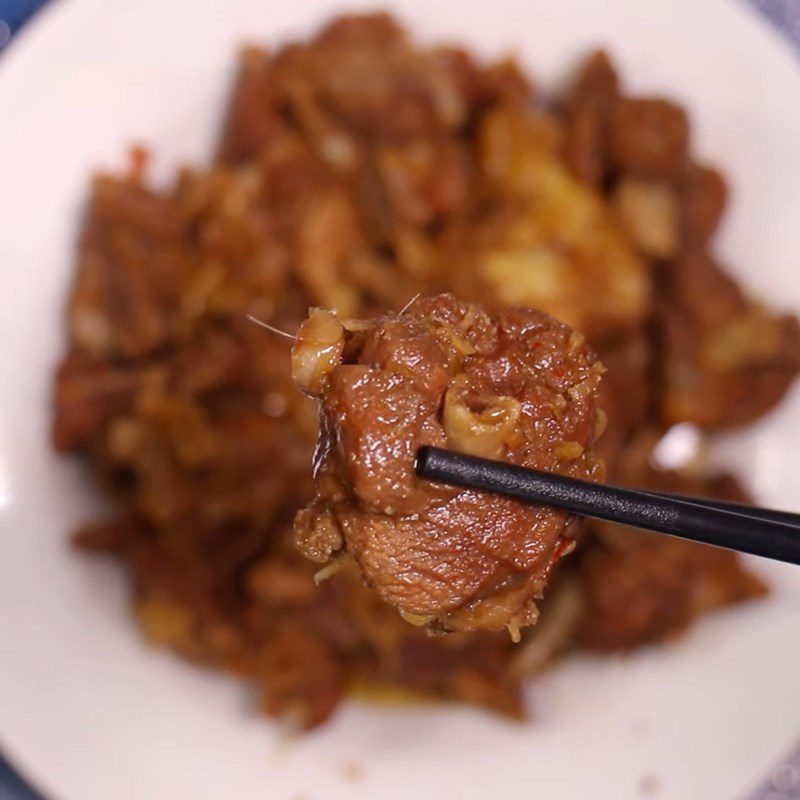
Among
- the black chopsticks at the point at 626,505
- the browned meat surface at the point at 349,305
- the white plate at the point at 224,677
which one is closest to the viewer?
the black chopsticks at the point at 626,505

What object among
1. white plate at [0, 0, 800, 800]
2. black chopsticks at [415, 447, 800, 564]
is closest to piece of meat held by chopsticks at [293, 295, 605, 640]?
black chopsticks at [415, 447, 800, 564]

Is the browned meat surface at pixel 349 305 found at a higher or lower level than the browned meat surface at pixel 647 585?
higher

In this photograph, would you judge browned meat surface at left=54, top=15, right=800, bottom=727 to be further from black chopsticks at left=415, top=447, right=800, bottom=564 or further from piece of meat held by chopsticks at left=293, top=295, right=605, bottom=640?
black chopsticks at left=415, top=447, right=800, bottom=564

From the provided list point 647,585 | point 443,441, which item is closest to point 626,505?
point 443,441

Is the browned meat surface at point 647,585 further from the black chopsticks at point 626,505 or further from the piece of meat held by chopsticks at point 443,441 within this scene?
the black chopsticks at point 626,505

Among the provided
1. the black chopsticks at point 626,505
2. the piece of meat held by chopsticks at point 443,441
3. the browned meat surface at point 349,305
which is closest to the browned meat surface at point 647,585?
the browned meat surface at point 349,305

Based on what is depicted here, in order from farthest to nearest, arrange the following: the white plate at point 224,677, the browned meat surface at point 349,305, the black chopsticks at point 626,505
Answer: the browned meat surface at point 349,305, the white plate at point 224,677, the black chopsticks at point 626,505
